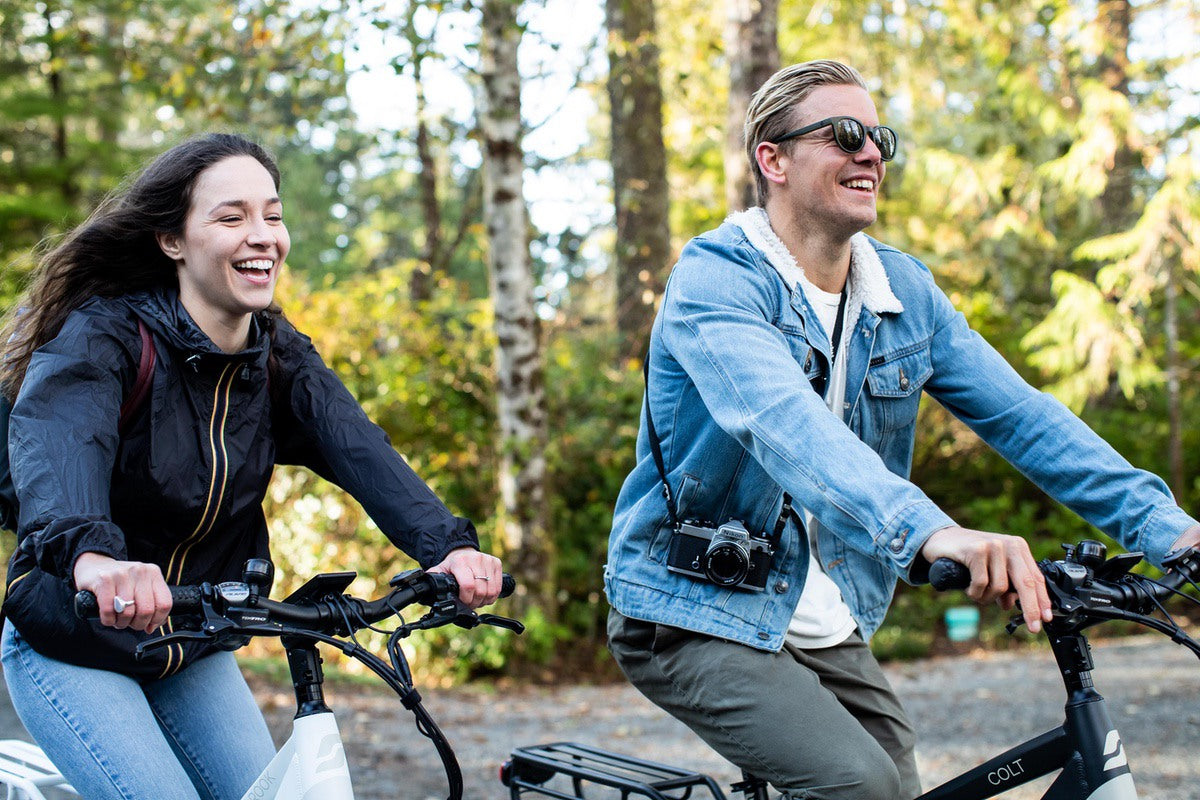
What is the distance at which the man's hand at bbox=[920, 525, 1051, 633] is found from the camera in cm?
209

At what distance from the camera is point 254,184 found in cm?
299

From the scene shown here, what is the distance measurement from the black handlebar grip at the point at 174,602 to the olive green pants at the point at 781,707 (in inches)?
41.5

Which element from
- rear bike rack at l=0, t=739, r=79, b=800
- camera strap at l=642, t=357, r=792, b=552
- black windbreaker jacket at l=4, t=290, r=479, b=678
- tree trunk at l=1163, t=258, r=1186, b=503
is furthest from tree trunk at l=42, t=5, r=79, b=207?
camera strap at l=642, t=357, r=792, b=552

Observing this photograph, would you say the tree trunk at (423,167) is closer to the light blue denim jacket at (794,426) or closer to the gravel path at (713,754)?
the gravel path at (713,754)

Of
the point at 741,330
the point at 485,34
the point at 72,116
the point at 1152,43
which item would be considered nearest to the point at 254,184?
the point at 741,330

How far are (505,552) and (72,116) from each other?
13204 millimetres

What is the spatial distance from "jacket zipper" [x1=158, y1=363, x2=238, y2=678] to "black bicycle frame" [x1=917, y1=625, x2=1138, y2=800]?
1791mm

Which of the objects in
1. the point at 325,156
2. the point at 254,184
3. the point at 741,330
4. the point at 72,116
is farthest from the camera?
the point at 325,156

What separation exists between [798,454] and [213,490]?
136 cm

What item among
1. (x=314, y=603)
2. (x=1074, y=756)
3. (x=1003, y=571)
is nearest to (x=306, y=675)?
(x=314, y=603)

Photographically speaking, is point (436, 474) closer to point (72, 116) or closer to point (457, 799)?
point (457, 799)

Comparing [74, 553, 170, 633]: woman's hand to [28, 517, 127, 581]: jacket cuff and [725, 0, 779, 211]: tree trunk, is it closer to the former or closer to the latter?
[28, 517, 127, 581]: jacket cuff

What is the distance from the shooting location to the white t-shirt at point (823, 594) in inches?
116

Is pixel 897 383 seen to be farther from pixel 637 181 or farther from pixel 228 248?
pixel 637 181
